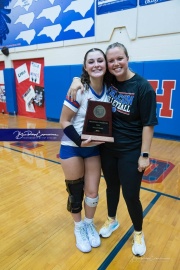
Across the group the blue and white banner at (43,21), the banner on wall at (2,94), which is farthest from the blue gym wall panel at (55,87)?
the banner on wall at (2,94)

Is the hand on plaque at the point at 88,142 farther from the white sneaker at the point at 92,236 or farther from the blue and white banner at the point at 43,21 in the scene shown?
the blue and white banner at the point at 43,21

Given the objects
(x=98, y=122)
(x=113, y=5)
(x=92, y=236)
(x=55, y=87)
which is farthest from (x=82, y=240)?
(x=55, y=87)

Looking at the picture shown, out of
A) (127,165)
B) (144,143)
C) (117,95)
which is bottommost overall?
(127,165)

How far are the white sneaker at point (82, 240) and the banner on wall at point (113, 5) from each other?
4.33m

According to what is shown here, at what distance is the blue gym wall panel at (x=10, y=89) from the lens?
23.7 feet

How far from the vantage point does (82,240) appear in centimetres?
151

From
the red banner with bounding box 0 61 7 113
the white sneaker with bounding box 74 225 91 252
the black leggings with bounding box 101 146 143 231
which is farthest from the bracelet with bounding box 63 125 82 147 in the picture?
the red banner with bounding box 0 61 7 113

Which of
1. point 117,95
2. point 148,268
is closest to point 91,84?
point 117,95

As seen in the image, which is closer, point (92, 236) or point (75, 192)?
point (75, 192)

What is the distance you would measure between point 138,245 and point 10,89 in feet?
23.0

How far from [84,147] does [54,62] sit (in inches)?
201

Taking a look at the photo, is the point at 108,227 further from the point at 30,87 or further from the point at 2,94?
the point at 2,94

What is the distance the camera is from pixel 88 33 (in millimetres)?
5074

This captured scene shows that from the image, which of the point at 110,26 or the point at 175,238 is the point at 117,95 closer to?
the point at 175,238
